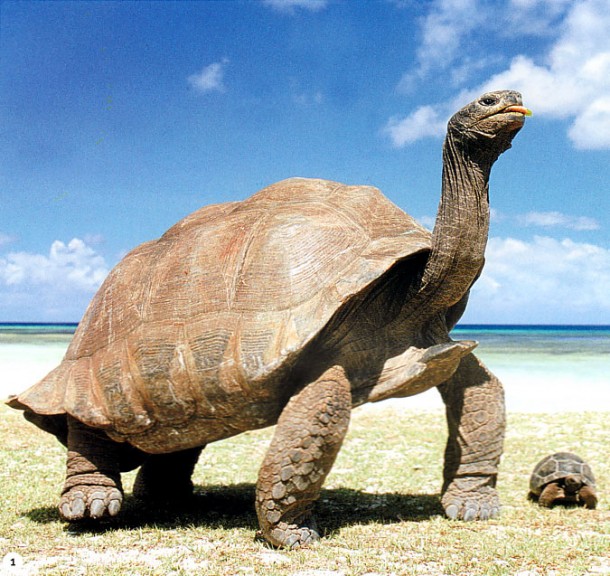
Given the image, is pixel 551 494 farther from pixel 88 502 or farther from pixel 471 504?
pixel 88 502

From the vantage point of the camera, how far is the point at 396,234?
15.1 ft

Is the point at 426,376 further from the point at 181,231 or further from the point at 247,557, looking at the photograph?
the point at 181,231

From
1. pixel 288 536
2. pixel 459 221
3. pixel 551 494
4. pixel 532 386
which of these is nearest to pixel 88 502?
pixel 288 536

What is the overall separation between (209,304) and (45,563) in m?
1.82

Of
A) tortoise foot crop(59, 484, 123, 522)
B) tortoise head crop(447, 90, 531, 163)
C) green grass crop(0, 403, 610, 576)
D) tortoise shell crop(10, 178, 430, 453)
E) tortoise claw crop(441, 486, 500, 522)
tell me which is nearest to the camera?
green grass crop(0, 403, 610, 576)

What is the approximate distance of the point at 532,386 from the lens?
1812 centimetres

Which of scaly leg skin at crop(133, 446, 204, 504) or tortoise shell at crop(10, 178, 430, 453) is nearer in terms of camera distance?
tortoise shell at crop(10, 178, 430, 453)

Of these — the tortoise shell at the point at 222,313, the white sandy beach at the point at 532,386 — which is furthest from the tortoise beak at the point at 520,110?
the white sandy beach at the point at 532,386

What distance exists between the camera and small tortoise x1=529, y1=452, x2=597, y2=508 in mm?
5488

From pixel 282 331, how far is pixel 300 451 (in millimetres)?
733

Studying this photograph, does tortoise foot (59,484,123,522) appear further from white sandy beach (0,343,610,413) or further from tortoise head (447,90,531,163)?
white sandy beach (0,343,610,413)

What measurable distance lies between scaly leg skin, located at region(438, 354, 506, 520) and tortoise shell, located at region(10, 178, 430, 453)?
132 cm

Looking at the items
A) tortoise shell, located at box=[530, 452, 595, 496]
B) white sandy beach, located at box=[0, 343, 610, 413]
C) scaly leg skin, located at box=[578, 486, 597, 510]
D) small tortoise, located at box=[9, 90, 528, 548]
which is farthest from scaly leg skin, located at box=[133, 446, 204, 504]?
white sandy beach, located at box=[0, 343, 610, 413]

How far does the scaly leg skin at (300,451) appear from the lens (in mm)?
4086
